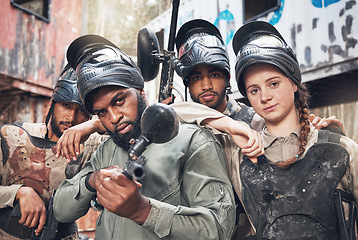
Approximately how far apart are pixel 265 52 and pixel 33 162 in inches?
104

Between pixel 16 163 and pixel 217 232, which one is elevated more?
pixel 16 163

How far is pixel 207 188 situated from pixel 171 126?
0.60 m

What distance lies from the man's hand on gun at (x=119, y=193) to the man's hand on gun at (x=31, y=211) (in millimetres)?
1876

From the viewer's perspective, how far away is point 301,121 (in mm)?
2936

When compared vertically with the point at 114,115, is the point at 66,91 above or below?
above

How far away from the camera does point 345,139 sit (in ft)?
8.99

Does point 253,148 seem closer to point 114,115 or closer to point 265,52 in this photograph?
point 265,52

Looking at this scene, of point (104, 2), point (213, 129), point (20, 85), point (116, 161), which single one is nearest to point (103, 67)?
point (116, 161)

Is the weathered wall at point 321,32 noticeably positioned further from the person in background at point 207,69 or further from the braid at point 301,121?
the braid at point 301,121

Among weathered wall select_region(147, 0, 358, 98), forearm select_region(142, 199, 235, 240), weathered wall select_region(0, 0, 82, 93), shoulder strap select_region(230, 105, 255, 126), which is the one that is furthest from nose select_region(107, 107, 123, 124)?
weathered wall select_region(0, 0, 82, 93)

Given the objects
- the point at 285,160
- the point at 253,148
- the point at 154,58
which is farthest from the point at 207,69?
the point at 253,148

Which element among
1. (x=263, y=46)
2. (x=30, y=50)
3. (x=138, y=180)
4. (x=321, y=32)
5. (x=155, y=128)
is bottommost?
(x=138, y=180)

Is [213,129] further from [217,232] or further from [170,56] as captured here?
[170,56]

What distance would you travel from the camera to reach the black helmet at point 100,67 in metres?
2.58
